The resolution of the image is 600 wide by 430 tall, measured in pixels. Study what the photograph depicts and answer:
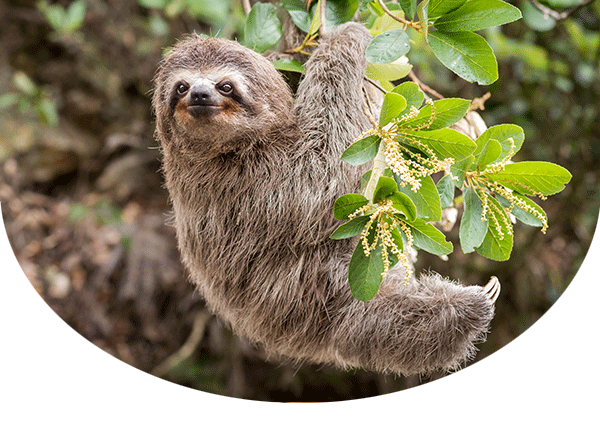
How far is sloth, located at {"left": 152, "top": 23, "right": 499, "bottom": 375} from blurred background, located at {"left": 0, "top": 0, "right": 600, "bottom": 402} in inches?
88.5

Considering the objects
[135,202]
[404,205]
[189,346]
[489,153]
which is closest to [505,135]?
[489,153]

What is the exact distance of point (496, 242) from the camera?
5.70 feet

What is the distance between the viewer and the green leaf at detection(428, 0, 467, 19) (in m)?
1.67

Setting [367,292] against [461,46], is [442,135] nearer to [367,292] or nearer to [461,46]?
[461,46]

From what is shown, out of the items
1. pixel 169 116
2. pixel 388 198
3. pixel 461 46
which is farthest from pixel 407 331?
pixel 169 116

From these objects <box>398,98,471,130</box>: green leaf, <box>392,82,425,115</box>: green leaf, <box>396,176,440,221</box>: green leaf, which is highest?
<box>392,82,425,115</box>: green leaf

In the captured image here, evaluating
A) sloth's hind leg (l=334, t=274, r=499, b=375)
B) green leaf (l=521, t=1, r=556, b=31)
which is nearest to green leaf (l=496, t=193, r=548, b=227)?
sloth's hind leg (l=334, t=274, r=499, b=375)

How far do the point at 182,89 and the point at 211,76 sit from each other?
0.15 metres

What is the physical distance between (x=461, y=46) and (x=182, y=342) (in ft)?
14.9

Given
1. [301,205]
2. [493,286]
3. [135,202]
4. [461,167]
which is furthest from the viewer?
[135,202]

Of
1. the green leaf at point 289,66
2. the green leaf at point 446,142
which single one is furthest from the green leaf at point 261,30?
the green leaf at point 446,142

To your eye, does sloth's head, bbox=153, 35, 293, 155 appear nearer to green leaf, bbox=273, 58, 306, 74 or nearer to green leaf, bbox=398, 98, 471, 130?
green leaf, bbox=273, 58, 306, 74

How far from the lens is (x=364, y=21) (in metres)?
2.67

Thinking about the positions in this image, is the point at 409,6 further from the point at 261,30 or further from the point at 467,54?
the point at 261,30
